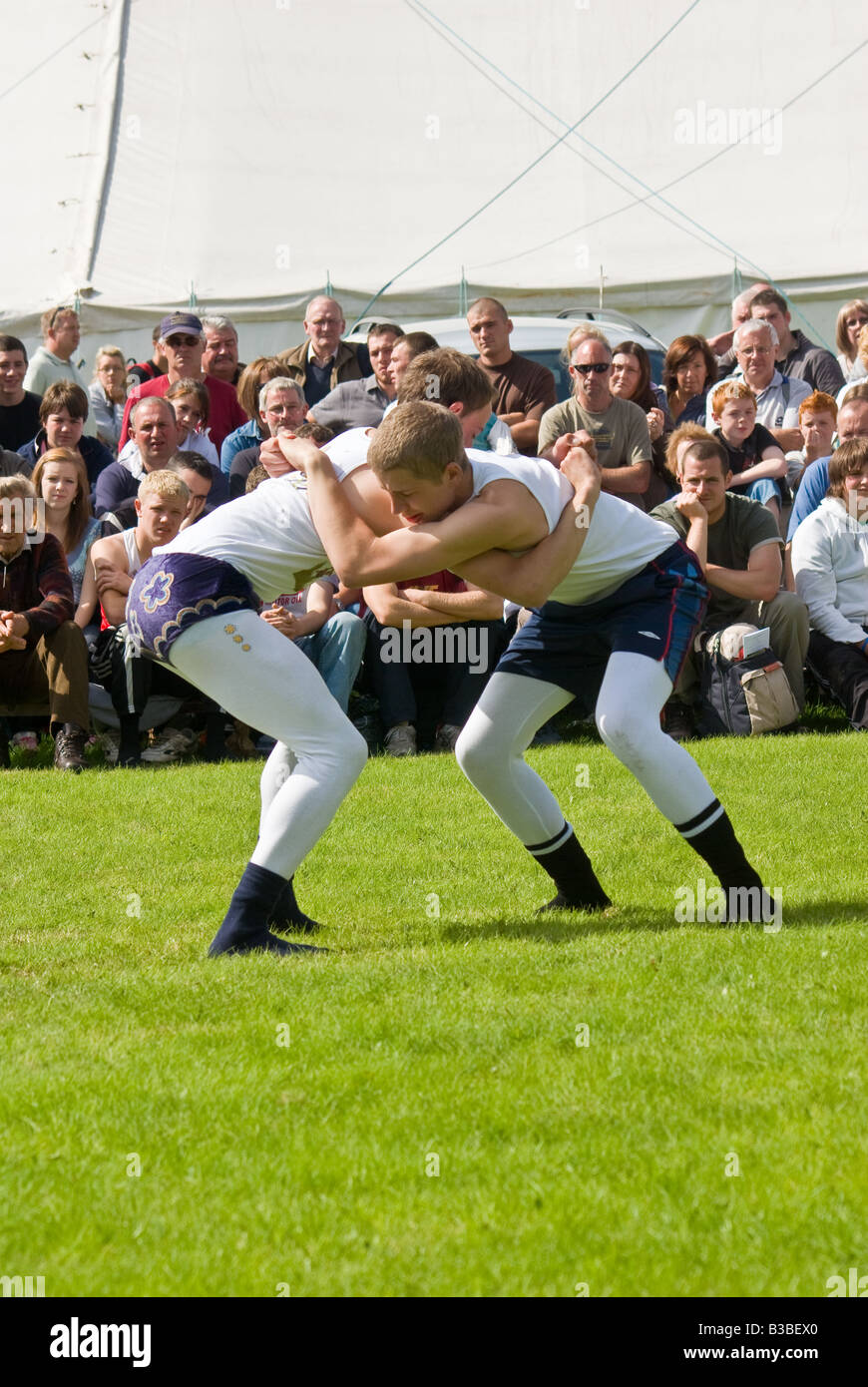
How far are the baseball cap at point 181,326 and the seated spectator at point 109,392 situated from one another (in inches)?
63.8

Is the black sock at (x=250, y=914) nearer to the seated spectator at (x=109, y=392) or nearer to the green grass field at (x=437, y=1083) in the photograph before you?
the green grass field at (x=437, y=1083)

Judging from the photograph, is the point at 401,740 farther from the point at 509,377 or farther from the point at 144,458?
the point at 509,377

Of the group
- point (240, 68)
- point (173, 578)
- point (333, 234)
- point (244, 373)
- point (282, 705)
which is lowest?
point (282, 705)

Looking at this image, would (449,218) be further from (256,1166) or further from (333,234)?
(256,1166)

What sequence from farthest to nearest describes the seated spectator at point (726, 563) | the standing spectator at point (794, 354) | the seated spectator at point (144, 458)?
the standing spectator at point (794, 354), the seated spectator at point (144, 458), the seated spectator at point (726, 563)

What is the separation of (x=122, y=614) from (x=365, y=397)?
247cm

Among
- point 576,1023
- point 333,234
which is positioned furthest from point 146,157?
point 576,1023

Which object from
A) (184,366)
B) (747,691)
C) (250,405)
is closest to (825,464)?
(747,691)

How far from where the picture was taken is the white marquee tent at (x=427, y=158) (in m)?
18.3

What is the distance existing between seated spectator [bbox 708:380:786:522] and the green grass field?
4.40 meters

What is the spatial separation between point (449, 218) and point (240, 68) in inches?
164

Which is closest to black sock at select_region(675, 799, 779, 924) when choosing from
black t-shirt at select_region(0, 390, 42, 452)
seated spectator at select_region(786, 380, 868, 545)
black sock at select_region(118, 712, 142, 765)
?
black sock at select_region(118, 712, 142, 765)

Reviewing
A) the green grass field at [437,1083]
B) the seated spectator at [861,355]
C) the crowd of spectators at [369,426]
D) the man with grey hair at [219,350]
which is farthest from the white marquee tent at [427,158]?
the green grass field at [437,1083]

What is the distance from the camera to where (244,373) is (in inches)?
466
